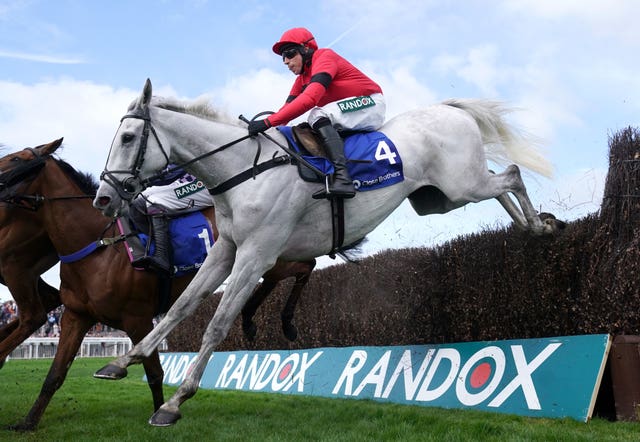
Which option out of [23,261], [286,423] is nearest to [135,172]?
[286,423]

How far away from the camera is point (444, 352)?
21.4 ft

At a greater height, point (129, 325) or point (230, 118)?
point (230, 118)

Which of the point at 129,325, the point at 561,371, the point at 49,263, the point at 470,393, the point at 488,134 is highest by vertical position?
the point at 488,134

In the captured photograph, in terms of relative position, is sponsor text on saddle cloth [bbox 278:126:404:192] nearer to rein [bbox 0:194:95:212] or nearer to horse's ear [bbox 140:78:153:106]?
horse's ear [bbox 140:78:153:106]

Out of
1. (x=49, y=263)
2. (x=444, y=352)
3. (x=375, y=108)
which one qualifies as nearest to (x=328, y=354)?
(x=444, y=352)

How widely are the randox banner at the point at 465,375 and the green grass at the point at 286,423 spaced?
0.23m

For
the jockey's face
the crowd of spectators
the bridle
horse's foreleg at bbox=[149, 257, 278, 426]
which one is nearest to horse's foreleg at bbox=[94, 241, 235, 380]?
horse's foreleg at bbox=[149, 257, 278, 426]

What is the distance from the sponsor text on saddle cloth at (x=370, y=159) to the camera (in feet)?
16.3

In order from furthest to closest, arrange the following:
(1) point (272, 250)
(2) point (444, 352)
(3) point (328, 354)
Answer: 1. (3) point (328, 354)
2. (2) point (444, 352)
3. (1) point (272, 250)

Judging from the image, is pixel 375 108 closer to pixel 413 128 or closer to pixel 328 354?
pixel 413 128

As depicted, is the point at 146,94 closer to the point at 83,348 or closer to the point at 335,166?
the point at 335,166

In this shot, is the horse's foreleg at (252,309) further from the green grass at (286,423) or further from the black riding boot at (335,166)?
the black riding boot at (335,166)

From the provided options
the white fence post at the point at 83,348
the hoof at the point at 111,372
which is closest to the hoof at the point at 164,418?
the hoof at the point at 111,372

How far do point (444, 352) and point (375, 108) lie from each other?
2.60m
